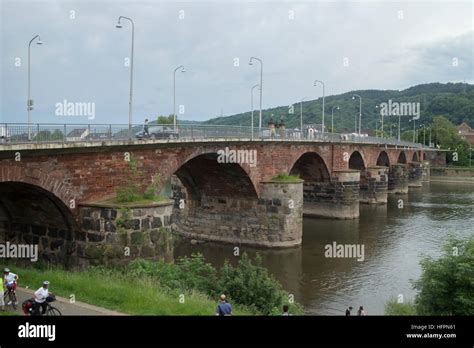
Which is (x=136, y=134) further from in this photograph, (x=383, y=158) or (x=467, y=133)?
(x=467, y=133)

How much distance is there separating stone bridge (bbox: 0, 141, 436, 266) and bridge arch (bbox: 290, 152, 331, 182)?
10 centimetres

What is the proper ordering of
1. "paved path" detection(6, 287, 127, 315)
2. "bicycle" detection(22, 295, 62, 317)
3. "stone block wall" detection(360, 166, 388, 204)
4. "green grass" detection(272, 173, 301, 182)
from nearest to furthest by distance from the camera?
"bicycle" detection(22, 295, 62, 317) < "paved path" detection(6, 287, 127, 315) < "green grass" detection(272, 173, 301, 182) < "stone block wall" detection(360, 166, 388, 204)

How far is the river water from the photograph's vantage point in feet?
85.3

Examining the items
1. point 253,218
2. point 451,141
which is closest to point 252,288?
point 253,218

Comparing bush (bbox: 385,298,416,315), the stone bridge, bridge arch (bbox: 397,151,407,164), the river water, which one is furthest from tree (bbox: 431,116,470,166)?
bush (bbox: 385,298,416,315)

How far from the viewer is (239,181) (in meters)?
A: 37.4

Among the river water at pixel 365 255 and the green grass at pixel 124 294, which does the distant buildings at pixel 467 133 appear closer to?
the river water at pixel 365 255

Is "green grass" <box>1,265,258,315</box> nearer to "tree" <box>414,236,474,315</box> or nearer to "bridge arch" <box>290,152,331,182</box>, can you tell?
"tree" <box>414,236,474,315</box>

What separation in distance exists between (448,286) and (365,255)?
57.1 feet

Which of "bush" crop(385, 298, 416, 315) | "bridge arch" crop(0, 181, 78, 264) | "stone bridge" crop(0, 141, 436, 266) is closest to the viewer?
"bush" crop(385, 298, 416, 315)

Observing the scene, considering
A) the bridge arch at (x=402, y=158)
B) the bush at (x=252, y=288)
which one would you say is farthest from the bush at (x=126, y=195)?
the bridge arch at (x=402, y=158)

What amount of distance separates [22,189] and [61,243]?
3003 mm

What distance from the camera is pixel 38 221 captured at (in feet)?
75.4

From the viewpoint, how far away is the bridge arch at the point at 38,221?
21.6 m
